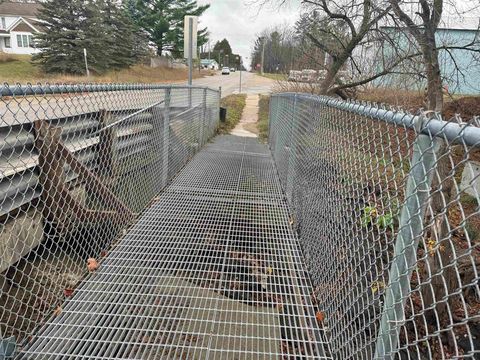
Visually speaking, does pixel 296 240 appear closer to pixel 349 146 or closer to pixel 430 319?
pixel 349 146

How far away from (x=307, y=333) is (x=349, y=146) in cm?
136

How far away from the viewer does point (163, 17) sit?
3791 centimetres

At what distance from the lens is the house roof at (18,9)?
48906 mm

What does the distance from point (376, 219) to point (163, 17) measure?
40.7 m

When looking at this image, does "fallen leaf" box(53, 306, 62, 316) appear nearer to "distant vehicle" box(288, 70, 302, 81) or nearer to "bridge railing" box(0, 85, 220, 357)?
"bridge railing" box(0, 85, 220, 357)

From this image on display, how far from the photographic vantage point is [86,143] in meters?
3.59

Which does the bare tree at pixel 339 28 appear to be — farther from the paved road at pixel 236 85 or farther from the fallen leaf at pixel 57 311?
the paved road at pixel 236 85

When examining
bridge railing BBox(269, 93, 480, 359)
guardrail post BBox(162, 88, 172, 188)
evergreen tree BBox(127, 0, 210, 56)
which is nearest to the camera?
bridge railing BBox(269, 93, 480, 359)

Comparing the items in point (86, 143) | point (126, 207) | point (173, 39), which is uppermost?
point (173, 39)

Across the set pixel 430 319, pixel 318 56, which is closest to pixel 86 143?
pixel 430 319

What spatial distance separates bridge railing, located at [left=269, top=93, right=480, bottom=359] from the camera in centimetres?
132

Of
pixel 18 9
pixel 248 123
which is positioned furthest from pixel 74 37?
pixel 18 9

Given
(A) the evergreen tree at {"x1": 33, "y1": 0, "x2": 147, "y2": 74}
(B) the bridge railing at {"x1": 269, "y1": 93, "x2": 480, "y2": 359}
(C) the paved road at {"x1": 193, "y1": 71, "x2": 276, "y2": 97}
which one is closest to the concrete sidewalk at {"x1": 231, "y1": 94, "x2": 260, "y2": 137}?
(C) the paved road at {"x1": 193, "y1": 71, "x2": 276, "y2": 97}

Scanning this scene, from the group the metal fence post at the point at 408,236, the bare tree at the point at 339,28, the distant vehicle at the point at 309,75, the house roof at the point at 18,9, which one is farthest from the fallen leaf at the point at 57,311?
the house roof at the point at 18,9
